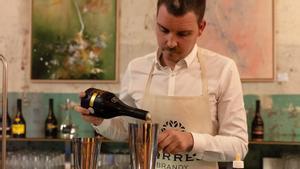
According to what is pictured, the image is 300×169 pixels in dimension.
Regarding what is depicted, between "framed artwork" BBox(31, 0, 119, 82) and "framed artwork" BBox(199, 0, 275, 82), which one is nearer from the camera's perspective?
"framed artwork" BBox(199, 0, 275, 82)

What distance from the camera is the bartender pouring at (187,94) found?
167 cm

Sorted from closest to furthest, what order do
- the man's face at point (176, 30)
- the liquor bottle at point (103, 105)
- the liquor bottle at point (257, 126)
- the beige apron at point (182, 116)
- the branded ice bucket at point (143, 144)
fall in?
the branded ice bucket at point (143, 144), the liquor bottle at point (103, 105), the man's face at point (176, 30), the beige apron at point (182, 116), the liquor bottle at point (257, 126)

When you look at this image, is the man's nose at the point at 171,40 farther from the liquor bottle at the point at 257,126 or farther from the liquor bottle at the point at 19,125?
the liquor bottle at the point at 19,125

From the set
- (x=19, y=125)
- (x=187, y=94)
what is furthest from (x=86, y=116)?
(x=19, y=125)

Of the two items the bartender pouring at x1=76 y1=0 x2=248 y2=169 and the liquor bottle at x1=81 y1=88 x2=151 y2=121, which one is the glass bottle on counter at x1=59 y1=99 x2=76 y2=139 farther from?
the liquor bottle at x1=81 y1=88 x2=151 y2=121

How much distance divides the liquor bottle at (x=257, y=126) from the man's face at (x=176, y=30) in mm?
1622

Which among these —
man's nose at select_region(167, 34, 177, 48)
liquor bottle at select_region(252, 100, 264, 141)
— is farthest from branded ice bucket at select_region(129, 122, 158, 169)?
liquor bottle at select_region(252, 100, 264, 141)

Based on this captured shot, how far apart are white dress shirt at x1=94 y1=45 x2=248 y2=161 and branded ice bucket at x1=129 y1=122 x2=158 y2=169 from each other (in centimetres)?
38

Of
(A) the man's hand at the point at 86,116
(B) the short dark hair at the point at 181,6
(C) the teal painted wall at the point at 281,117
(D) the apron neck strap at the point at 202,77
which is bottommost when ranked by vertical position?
(C) the teal painted wall at the point at 281,117

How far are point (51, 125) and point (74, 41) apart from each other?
0.65m

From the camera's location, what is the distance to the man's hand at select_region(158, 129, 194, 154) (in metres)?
1.44

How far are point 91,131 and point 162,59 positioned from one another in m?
1.67

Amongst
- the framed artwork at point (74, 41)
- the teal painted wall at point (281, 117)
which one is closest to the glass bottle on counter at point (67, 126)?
the framed artwork at point (74, 41)

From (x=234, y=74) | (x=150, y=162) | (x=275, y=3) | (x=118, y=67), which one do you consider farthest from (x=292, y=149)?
(x=150, y=162)
